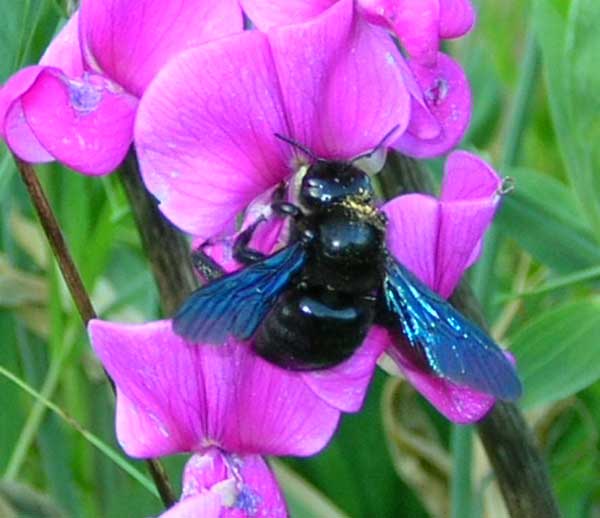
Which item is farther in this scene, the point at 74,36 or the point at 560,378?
the point at 560,378

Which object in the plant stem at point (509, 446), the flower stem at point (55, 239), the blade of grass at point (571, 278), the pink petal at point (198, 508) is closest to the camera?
the pink petal at point (198, 508)

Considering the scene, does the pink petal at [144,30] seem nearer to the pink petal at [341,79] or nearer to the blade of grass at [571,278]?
the pink petal at [341,79]

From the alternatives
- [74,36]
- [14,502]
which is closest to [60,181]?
[14,502]

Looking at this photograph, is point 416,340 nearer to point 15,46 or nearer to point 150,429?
point 150,429

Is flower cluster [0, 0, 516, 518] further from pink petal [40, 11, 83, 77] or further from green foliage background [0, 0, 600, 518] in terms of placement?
green foliage background [0, 0, 600, 518]

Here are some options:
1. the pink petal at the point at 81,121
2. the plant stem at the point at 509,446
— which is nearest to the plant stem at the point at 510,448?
the plant stem at the point at 509,446
